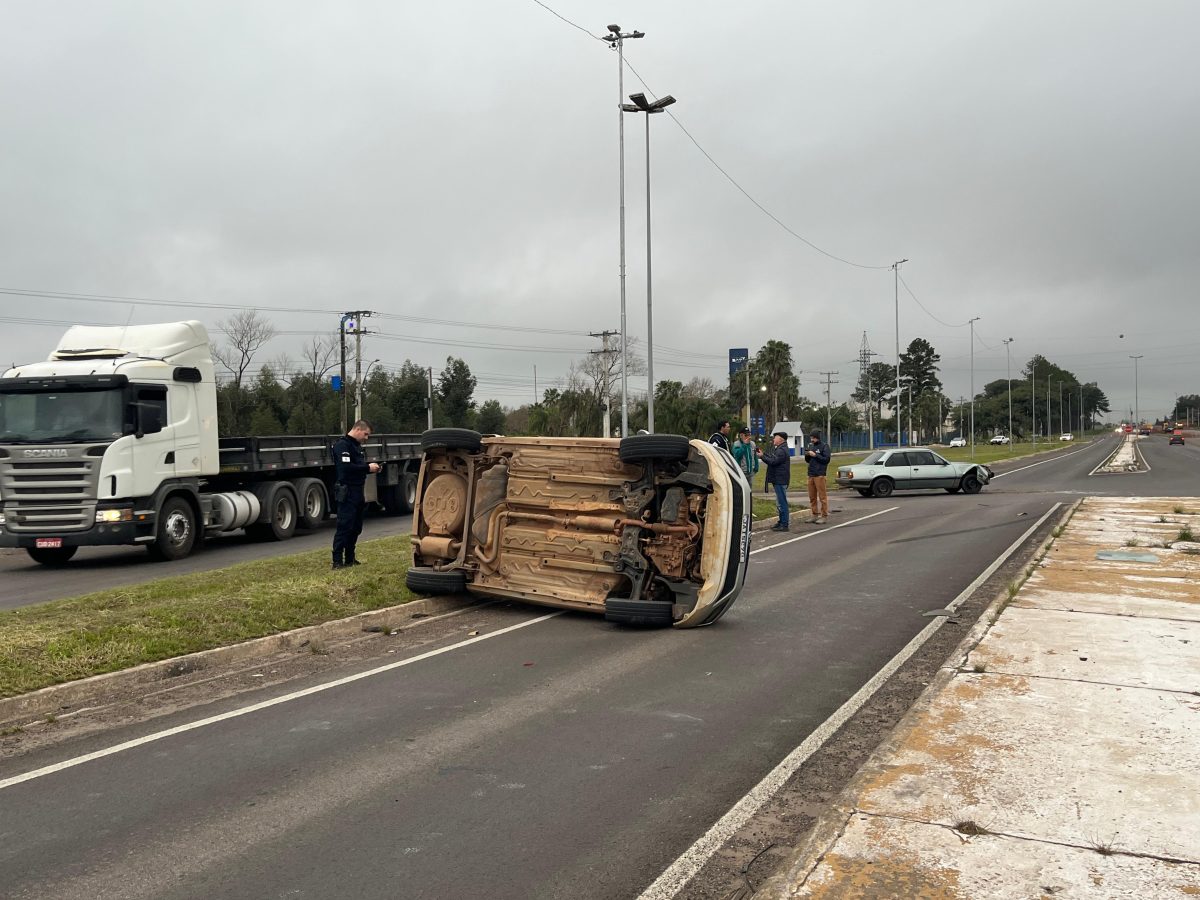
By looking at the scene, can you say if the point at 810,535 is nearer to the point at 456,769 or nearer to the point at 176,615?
the point at 176,615

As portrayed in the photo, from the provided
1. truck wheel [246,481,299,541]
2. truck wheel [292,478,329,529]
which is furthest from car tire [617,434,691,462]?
truck wheel [292,478,329,529]

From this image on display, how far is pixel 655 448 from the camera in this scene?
890 centimetres

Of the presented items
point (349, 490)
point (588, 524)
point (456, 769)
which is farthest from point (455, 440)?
point (456, 769)

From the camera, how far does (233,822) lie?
4.63 meters

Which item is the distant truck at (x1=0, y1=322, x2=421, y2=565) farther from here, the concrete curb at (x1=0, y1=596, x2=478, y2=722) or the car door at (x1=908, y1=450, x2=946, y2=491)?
the car door at (x1=908, y1=450, x2=946, y2=491)

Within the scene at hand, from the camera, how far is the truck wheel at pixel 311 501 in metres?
19.7

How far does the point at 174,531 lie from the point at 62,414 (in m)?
2.63

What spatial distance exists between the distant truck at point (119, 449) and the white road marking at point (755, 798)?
39.9ft

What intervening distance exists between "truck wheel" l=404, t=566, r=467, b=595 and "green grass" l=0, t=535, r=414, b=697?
0.18m

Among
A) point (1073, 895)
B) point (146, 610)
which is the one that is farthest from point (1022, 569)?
point (146, 610)

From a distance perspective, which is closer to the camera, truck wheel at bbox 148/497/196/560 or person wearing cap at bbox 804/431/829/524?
truck wheel at bbox 148/497/196/560

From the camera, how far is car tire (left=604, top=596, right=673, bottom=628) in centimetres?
888

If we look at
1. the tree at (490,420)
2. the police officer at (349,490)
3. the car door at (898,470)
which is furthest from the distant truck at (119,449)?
the tree at (490,420)

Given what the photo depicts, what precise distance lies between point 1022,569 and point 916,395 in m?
141
